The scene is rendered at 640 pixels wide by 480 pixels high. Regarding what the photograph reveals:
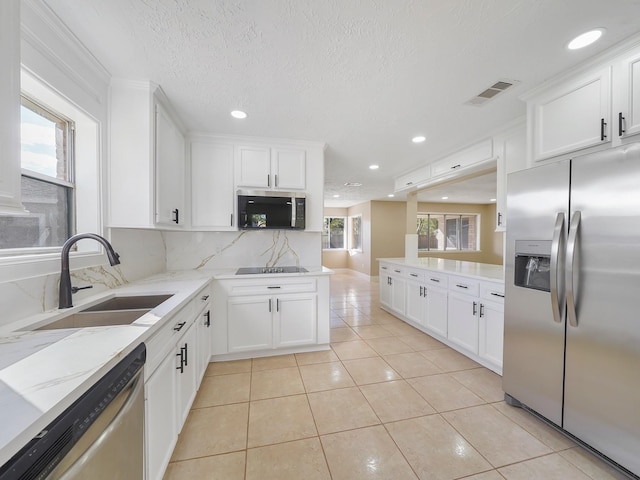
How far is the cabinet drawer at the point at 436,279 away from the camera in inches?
120

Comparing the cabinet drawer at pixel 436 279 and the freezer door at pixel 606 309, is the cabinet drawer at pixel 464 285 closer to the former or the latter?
the cabinet drawer at pixel 436 279

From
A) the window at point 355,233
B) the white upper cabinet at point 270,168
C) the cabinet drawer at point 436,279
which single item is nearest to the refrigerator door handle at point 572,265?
the cabinet drawer at point 436,279

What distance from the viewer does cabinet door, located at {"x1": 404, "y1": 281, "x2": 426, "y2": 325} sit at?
3.45m

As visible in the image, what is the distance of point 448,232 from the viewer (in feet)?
29.5

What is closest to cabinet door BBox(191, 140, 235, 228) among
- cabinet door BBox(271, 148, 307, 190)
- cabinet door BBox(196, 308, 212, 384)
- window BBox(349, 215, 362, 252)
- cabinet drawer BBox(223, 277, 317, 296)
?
cabinet door BBox(271, 148, 307, 190)

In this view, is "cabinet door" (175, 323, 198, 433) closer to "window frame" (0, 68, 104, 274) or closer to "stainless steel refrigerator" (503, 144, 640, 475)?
"window frame" (0, 68, 104, 274)

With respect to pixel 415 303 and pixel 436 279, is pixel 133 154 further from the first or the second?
pixel 415 303

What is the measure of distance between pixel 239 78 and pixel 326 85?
0.62m

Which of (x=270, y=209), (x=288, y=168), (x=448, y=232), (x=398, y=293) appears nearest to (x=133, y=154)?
(x=270, y=209)

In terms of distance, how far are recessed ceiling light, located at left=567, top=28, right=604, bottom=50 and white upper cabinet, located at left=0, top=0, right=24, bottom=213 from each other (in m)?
2.56

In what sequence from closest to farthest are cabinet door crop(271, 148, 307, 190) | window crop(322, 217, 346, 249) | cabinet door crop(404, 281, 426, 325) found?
1. cabinet door crop(271, 148, 307, 190)
2. cabinet door crop(404, 281, 426, 325)
3. window crop(322, 217, 346, 249)

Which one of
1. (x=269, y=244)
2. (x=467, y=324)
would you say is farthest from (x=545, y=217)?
(x=269, y=244)

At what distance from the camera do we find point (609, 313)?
1425 millimetres

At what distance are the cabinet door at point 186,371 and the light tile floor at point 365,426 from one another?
182mm
